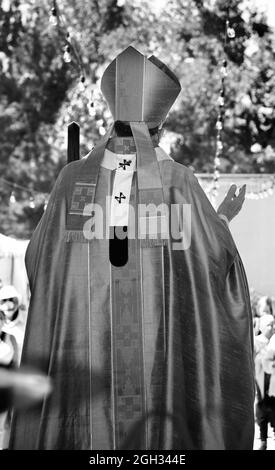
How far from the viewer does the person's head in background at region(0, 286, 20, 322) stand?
37.8ft

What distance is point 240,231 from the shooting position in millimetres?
18625

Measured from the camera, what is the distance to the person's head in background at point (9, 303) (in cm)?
1153

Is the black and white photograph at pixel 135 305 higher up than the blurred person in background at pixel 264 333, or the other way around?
the blurred person in background at pixel 264 333

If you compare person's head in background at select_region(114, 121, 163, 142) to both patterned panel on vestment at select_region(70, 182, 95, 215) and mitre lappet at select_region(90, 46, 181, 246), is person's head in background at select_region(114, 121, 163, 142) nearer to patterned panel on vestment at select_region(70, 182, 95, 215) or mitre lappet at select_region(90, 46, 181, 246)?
mitre lappet at select_region(90, 46, 181, 246)

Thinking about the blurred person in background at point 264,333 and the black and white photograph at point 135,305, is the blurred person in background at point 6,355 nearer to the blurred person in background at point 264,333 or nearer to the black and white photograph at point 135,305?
the blurred person in background at point 264,333

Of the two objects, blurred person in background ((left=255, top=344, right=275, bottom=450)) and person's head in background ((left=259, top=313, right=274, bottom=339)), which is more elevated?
person's head in background ((left=259, top=313, right=274, bottom=339))

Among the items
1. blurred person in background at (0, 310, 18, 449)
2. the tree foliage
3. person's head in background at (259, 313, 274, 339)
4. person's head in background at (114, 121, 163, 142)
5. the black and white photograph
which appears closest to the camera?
the black and white photograph

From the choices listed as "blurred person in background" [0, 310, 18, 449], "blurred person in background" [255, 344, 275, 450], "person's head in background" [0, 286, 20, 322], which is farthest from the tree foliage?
"blurred person in background" [0, 310, 18, 449]

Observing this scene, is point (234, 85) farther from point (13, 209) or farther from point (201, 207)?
point (201, 207)

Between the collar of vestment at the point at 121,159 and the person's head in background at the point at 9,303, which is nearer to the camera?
the collar of vestment at the point at 121,159

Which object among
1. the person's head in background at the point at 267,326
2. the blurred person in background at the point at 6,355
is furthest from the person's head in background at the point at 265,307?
the blurred person in background at the point at 6,355

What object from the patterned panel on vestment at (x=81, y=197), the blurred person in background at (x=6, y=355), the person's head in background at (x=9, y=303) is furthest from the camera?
the person's head in background at (x=9, y=303)

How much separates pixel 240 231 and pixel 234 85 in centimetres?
1263

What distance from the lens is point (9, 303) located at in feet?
38.5
